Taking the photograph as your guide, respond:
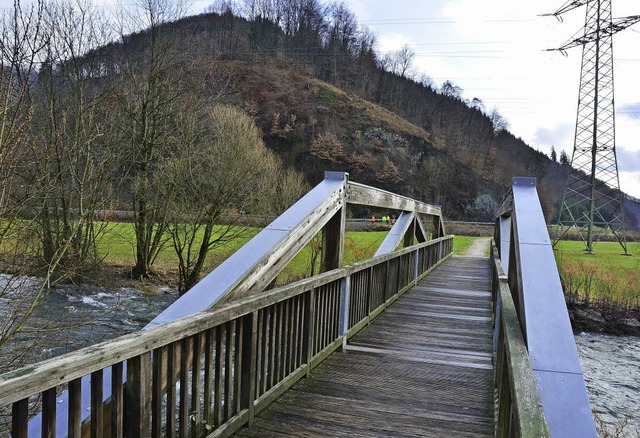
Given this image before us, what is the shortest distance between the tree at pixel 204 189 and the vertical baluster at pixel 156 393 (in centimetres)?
1276

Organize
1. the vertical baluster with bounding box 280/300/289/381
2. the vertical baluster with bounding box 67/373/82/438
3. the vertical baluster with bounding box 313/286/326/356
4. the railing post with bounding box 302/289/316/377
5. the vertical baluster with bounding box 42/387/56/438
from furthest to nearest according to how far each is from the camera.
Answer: the vertical baluster with bounding box 313/286/326/356
the railing post with bounding box 302/289/316/377
the vertical baluster with bounding box 280/300/289/381
the vertical baluster with bounding box 67/373/82/438
the vertical baluster with bounding box 42/387/56/438

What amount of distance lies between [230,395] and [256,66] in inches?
3058

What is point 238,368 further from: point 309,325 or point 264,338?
point 309,325

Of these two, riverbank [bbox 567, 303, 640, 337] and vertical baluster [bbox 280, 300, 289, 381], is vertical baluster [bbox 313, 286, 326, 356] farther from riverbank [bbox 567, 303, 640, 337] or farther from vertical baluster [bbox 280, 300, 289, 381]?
riverbank [bbox 567, 303, 640, 337]

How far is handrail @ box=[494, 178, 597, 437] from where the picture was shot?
2238 mm

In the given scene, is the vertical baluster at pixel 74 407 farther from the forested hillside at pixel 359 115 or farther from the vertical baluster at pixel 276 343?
the forested hillside at pixel 359 115

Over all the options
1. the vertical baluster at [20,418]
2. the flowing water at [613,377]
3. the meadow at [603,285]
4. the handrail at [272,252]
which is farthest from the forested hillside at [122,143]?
the meadow at [603,285]

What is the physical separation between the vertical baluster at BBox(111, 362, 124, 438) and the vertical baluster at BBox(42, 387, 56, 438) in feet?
1.09

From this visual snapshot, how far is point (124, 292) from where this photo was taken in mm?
14914

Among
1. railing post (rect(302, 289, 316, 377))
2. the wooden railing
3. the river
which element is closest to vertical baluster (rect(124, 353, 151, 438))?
the wooden railing

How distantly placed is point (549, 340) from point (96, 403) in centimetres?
224

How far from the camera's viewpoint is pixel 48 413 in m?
1.73

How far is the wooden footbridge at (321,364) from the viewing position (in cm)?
203

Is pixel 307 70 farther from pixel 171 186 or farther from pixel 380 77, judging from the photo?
pixel 171 186
